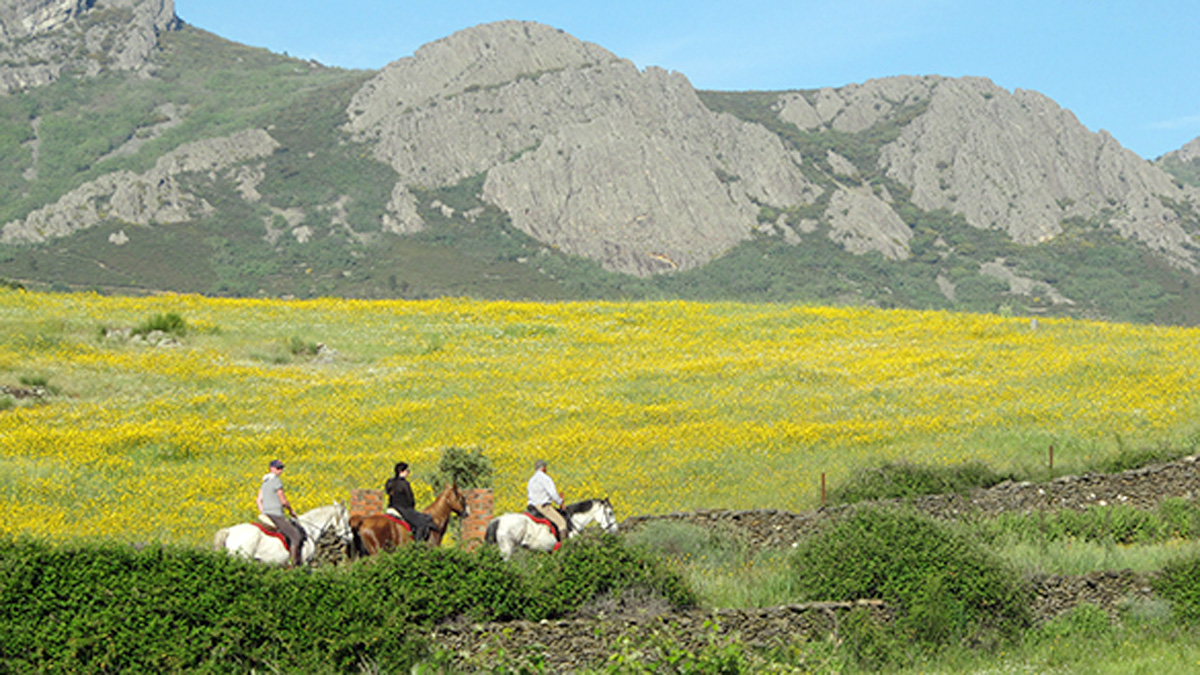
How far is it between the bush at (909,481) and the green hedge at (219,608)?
11.5m

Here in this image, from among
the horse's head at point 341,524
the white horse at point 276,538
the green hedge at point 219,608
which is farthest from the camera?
the horse's head at point 341,524

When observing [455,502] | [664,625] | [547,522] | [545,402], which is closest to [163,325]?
[545,402]

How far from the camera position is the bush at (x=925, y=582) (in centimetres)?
1323

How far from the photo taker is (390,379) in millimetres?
41312

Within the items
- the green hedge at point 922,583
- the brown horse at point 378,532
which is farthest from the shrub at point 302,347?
the green hedge at point 922,583

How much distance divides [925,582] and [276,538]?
9433 mm

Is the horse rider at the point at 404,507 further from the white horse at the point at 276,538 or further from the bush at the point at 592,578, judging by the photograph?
the bush at the point at 592,578

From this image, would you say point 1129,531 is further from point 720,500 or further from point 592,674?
point 592,674

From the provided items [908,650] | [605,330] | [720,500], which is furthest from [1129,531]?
[605,330]

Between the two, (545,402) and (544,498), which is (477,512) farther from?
(545,402)

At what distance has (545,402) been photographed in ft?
120

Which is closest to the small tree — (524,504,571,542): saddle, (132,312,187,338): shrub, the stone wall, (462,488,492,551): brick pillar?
(462,488,492,551): brick pillar

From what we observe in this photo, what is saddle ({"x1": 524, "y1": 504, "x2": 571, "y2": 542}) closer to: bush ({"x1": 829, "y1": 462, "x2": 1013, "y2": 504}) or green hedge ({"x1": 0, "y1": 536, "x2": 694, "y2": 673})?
green hedge ({"x1": 0, "y1": 536, "x2": 694, "y2": 673})

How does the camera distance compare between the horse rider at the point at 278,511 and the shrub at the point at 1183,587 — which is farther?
the horse rider at the point at 278,511
